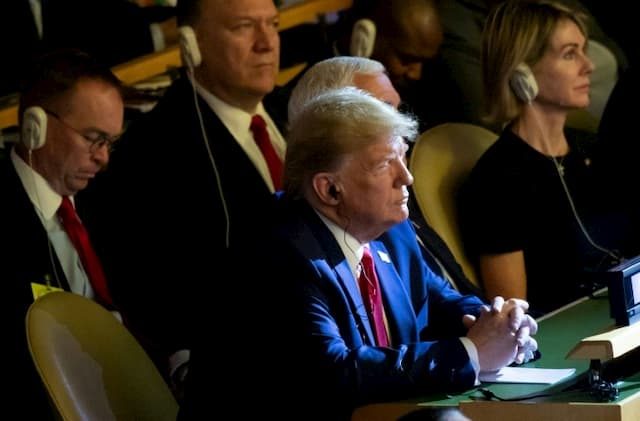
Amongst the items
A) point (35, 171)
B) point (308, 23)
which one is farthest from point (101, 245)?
point (308, 23)

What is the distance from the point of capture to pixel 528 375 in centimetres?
295

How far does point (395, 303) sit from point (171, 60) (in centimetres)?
182

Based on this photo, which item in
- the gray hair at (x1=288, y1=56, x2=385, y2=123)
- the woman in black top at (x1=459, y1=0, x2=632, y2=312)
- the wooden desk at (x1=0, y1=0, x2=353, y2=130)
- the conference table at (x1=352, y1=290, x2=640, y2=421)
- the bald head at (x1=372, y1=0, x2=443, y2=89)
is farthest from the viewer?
the bald head at (x1=372, y1=0, x2=443, y2=89)

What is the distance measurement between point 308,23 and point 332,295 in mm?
2315

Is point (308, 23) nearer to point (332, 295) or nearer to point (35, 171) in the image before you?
point (35, 171)

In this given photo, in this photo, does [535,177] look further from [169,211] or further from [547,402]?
[547,402]

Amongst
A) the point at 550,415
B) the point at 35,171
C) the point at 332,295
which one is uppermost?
the point at 35,171

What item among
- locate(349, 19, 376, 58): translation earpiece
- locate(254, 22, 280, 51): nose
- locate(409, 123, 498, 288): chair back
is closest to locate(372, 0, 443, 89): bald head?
locate(349, 19, 376, 58): translation earpiece

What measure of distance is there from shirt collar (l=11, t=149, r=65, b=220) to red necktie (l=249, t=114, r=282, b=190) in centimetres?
58

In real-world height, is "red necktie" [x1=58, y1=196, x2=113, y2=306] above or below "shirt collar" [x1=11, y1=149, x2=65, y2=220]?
below

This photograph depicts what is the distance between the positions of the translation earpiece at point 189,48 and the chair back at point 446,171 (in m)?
0.58

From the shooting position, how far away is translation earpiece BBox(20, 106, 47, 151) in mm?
3592

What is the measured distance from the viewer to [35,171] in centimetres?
367

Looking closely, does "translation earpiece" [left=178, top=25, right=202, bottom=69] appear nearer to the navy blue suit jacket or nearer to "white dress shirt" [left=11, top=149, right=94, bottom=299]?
"white dress shirt" [left=11, top=149, right=94, bottom=299]
